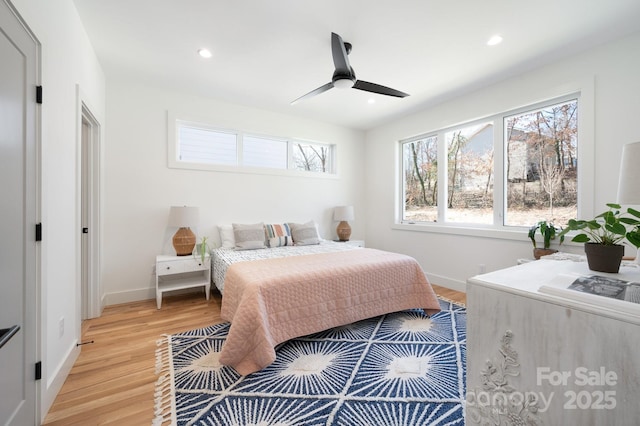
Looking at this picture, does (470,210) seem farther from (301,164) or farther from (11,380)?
(11,380)

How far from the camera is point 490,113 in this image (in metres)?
3.31

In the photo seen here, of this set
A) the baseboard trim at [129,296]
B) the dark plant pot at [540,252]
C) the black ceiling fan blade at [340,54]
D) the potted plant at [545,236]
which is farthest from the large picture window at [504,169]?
the baseboard trim at [129,296]

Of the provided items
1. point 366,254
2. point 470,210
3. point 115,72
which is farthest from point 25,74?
point 470,210

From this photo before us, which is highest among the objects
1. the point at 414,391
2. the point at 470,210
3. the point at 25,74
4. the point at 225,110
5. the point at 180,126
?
the point at 225,110

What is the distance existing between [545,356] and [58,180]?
2676 mm

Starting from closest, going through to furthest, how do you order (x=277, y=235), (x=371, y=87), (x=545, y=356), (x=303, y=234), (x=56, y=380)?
(x=545, y=356) → (x=56, y=380) → (x=371, y=87) → (x=277, y=235) → (x=303, y=234)

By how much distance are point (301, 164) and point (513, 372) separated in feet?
13.5

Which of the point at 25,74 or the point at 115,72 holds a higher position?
the point at 115,72

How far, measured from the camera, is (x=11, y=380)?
123 centimetres

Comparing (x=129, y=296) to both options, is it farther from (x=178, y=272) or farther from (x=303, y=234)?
(x=303, y=234)

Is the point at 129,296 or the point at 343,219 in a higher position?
the point at 343,219

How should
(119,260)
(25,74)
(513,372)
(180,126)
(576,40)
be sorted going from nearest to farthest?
(513,372) < (25,74) < (576,40) < (119,260) < (180,126)

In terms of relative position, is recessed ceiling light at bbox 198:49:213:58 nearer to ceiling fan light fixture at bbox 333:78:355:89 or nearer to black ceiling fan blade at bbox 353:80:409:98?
ceiling fan light fixture at bbox 333:78:355:89

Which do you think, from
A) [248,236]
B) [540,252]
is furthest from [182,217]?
[540,252]
